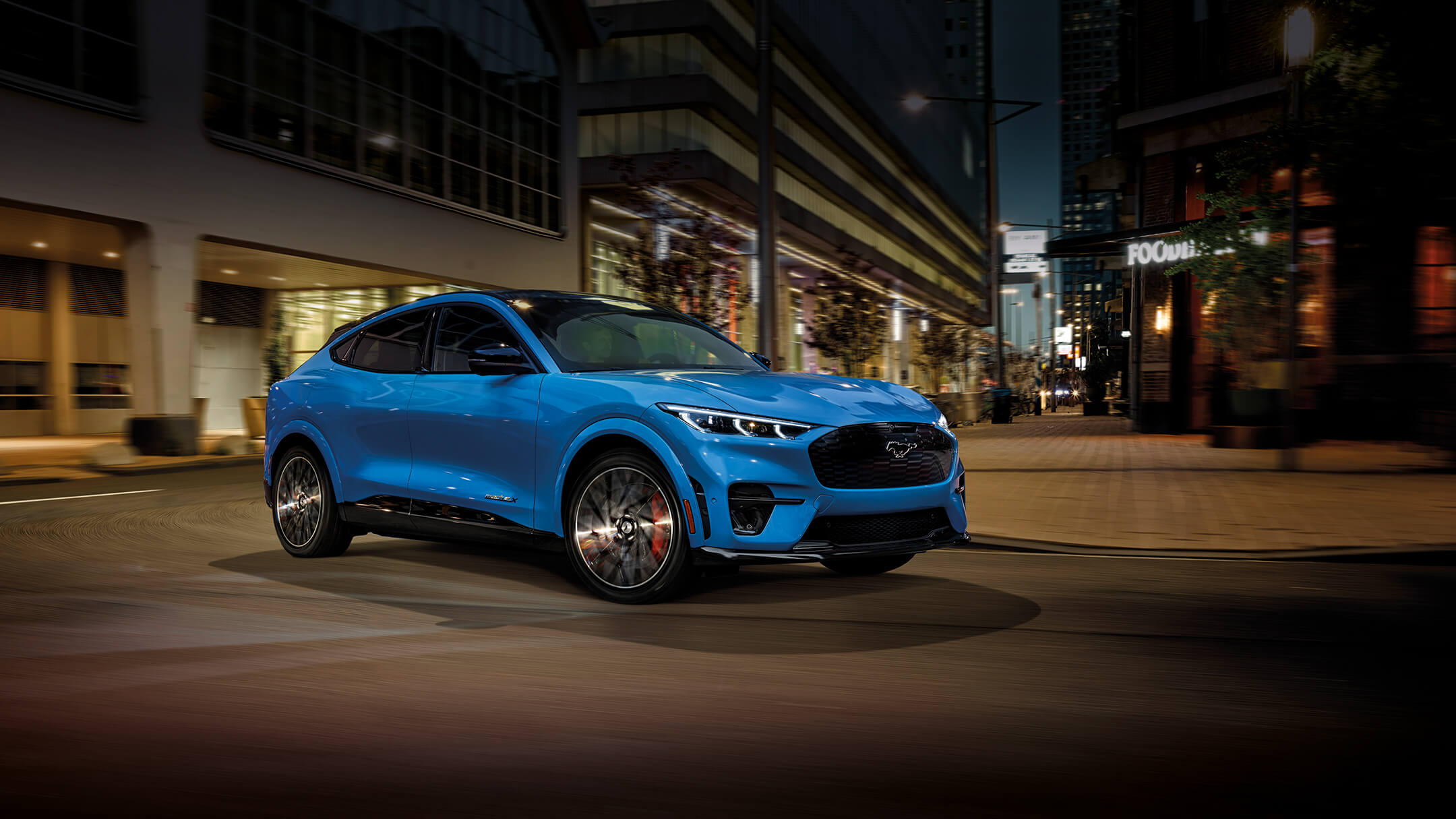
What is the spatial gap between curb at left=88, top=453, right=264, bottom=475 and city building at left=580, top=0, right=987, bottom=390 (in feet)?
31.4

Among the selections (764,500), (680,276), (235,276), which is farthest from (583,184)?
(764,500)

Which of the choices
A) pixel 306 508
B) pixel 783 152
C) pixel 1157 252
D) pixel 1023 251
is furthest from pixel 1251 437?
pixel 1023 251

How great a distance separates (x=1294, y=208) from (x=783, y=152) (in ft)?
128

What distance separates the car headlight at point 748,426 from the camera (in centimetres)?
608

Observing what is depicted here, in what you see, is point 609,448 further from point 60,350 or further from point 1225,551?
point 60,350

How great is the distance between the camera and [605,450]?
652 cm

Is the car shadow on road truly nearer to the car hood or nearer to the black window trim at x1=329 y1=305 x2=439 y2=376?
the car hood

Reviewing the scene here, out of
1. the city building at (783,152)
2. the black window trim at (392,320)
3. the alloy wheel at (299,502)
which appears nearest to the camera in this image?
the black window trim at (392,320)

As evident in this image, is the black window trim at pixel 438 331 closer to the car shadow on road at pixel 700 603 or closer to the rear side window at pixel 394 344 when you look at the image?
the rear side window at pixel 394 344

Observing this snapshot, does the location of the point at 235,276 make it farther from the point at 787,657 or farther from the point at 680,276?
the point at 787,657

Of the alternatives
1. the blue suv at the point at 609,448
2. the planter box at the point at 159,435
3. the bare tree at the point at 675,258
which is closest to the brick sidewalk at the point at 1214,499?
the blue suv at the point at 609,448

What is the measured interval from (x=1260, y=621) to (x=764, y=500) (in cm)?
255

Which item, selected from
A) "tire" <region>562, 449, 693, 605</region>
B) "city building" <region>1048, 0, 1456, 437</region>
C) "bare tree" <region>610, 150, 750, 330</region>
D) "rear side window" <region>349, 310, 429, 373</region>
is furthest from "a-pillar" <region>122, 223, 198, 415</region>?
"tire" <region>562, 449, 693, 605</region>

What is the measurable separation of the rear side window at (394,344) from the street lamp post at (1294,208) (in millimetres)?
11074
